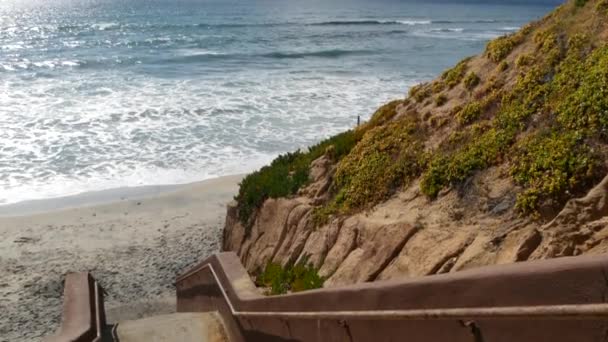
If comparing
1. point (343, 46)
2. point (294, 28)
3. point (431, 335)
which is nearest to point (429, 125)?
point (431, 335)

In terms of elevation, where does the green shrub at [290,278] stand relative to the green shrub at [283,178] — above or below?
below

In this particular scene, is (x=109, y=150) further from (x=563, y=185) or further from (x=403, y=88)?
(x=563, y=185)

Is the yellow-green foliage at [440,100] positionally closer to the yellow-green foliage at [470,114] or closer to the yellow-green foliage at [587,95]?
the yellow-green foliage at [470,114]

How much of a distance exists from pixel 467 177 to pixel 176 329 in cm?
505

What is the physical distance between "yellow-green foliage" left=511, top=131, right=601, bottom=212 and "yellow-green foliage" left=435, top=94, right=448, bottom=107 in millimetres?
3255

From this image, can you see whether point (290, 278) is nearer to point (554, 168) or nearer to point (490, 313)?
point (554, 168)

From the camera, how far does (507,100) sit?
8234 mm

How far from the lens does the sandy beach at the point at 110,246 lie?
563 inches

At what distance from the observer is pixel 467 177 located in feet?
24.2

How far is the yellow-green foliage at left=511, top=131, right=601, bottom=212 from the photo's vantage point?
5.87 meters

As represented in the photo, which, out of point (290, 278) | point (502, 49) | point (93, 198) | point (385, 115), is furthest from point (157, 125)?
point (290, 278)

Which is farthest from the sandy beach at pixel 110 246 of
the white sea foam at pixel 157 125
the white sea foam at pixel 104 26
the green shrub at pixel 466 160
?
the white sea foam at pixel 104 26

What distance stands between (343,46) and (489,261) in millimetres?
55632

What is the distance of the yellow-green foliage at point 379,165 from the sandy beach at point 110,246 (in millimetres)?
6733
